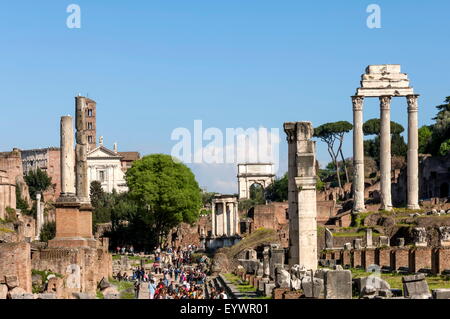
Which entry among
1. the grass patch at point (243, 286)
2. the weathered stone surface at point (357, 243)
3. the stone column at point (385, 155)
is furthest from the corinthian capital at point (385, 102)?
the grass patch at point (243, 286)

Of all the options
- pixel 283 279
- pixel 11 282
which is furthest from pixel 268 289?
pixel 11 282

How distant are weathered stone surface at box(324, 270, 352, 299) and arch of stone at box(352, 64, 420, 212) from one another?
4544cm

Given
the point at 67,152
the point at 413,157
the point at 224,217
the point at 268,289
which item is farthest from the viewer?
the point at 224,217

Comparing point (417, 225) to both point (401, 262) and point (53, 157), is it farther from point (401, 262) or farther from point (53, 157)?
point (53, 157)

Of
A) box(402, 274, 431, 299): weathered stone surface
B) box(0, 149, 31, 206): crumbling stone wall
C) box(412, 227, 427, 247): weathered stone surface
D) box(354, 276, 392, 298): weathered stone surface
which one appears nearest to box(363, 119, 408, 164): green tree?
box(0, 149, 31, 206): crumbling stone wall

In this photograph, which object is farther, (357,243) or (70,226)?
(357,243)

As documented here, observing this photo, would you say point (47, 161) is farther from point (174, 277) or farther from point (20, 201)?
point (174, 277)

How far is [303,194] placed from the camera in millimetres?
30281

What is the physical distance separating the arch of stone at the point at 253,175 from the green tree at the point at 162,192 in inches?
2377

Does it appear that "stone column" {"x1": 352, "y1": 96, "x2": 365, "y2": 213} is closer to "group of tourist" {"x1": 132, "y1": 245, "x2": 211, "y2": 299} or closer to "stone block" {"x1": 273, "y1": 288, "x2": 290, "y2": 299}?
"group of tourist" {"x1": 132, "y1": 245, "x2": 211, "y2": 299}

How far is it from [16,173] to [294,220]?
62726mm

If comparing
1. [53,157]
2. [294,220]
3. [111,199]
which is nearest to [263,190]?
[53,157]

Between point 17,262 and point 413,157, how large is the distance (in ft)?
142

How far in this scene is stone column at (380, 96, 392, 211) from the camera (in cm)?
6838
